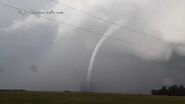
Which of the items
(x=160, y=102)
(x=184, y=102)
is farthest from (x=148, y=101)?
(x=184, y=102)

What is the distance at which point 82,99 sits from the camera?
251 feet

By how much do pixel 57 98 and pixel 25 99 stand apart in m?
6.69

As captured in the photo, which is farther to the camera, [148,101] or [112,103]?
[148,101]

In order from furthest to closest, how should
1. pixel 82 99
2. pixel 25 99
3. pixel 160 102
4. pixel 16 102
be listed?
pixel 160 102 → pixel 82 99 → pixel 25 99 → pixel 16 102

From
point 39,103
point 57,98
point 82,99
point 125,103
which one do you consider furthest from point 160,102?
point 39,103

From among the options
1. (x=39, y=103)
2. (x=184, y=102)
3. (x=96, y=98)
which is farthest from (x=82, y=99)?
(x=184, y=102)

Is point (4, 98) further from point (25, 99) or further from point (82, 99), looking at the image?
point (82, 99)

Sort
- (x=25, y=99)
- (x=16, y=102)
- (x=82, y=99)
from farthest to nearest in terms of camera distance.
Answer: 1. (x=82, y=99)
2. (x=25, y=99)
3. (x=16, y=102)

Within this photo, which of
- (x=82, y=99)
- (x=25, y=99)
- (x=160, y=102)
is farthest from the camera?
(x=160, y=102)

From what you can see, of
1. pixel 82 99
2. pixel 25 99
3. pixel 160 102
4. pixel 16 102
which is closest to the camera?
pixel 16 102

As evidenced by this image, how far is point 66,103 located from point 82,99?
7.50 m

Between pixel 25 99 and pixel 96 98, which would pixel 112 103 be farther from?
pixel 25 99

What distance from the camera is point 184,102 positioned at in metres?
84.8

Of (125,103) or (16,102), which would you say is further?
(125,103)
